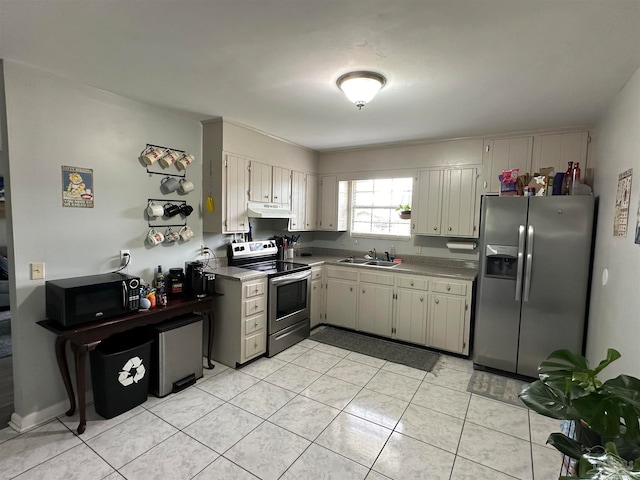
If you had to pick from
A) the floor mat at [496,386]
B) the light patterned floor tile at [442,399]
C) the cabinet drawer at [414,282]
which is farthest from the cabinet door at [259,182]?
the floor mat at [496,386]

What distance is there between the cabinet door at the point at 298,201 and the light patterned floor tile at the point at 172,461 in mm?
2723

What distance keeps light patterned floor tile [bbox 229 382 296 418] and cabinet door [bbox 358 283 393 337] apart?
1546 mm

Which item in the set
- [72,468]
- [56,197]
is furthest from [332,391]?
[56,197]

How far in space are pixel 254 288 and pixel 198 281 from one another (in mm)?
527

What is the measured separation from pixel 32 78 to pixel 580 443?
11.9ft

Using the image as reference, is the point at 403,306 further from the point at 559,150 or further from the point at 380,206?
the point at 559,150

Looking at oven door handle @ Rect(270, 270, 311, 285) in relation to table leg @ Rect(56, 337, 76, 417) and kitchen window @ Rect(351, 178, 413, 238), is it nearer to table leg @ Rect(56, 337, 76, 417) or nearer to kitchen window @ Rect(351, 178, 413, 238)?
kitchen window @ Rect(351, 178, 413, 238)

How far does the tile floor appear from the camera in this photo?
1933 millimetres

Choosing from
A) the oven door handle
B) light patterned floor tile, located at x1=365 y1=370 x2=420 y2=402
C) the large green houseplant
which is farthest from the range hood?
the large green houseplant

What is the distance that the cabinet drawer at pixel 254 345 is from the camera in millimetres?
3215

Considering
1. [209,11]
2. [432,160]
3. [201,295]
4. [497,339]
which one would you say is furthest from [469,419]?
[209,11]

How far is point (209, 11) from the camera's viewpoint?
1.53 m

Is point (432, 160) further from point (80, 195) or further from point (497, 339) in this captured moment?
point (80, 195)

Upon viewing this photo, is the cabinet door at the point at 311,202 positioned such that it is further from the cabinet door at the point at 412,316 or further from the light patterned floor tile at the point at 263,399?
the light patterned floor tile at the point at 263,399
